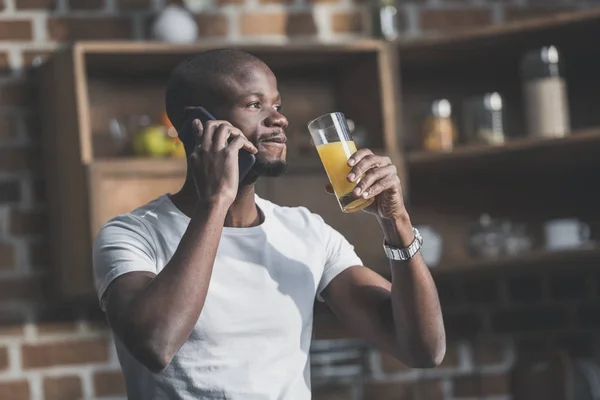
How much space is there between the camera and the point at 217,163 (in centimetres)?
164

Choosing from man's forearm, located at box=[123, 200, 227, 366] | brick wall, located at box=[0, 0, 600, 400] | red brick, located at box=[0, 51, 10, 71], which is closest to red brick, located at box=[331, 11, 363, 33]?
brick wall, located at box=[0, 0, 600, 400]

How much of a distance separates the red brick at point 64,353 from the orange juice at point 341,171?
4.14 ft

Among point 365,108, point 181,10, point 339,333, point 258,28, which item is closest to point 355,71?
point 365,108

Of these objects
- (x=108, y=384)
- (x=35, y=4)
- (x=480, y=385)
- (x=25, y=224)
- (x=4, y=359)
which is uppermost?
(x=35, y=4)

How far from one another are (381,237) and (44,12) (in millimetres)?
1055

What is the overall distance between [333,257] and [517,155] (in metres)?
1.16

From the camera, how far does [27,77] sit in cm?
287

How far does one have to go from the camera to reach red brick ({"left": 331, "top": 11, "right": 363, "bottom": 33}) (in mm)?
3129

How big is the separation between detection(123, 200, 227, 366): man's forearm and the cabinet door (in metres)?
1.22

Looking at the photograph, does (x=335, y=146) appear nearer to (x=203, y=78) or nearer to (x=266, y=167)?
(x=266, y=167)

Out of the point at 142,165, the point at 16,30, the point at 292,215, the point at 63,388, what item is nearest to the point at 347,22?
the point at 142,165

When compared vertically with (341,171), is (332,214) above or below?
Answer: below

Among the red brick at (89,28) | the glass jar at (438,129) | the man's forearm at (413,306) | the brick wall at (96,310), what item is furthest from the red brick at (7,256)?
the man's forearm at (413,306)

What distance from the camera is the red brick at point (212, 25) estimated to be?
3012 millimetres
